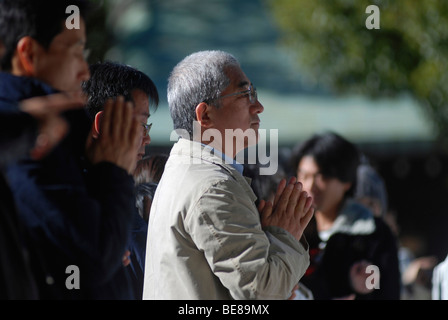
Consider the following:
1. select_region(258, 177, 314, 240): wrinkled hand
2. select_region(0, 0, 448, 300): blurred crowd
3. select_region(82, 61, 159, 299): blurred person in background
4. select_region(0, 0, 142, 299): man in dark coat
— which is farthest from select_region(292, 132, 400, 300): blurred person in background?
select_region(0, 0, 142, 299): man in dark coat

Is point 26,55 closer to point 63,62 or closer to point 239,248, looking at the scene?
point 63,62

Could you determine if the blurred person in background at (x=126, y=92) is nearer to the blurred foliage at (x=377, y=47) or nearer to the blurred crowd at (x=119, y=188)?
the blurred crowd at (x=119, y=188)

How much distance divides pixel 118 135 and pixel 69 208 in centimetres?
23

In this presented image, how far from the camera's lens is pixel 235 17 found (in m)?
12.0

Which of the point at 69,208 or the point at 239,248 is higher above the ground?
the point at 69,208

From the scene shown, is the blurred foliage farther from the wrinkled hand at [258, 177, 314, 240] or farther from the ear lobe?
the ear lobe

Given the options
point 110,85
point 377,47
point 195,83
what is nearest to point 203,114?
point 195,83

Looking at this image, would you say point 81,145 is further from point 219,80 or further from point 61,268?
point 219,80

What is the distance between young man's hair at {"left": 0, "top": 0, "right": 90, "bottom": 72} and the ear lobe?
0.01m

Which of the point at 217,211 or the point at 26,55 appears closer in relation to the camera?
the point at 26,55

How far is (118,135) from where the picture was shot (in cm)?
163

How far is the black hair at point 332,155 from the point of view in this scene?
148 inches

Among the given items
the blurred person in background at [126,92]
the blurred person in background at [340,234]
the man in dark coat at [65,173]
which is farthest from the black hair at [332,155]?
the man in dark coat at [65,173]

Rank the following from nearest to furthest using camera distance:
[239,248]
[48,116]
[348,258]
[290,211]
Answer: [48,116] < [239,248] < [290,211] < [348,258]
